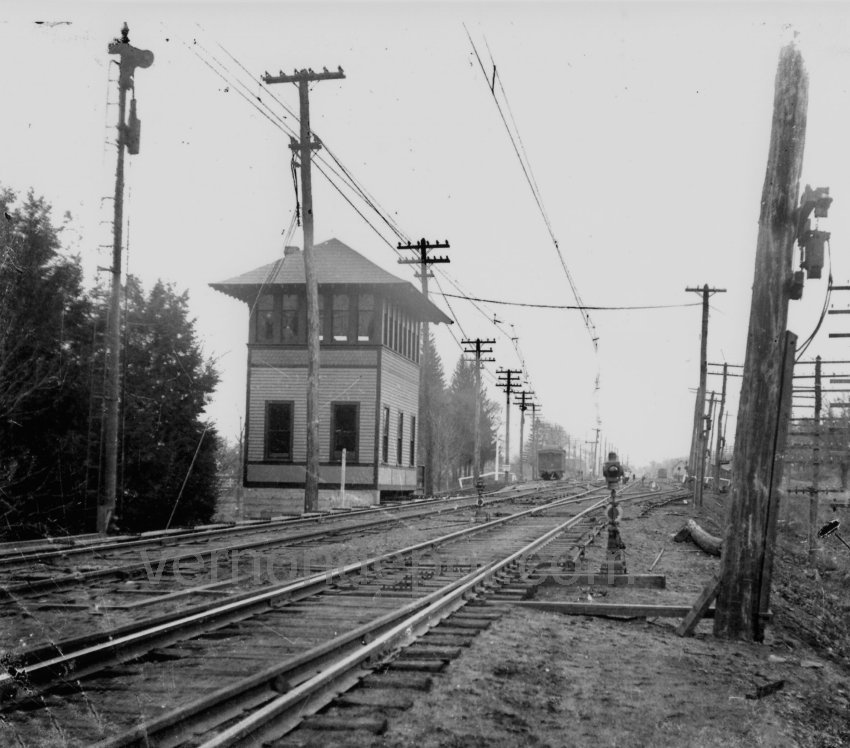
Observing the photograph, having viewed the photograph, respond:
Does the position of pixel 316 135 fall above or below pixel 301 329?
above

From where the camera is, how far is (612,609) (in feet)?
30.7

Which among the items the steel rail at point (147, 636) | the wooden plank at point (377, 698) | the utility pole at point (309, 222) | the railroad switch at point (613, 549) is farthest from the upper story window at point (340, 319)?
the wooden plank at point (377, 698)

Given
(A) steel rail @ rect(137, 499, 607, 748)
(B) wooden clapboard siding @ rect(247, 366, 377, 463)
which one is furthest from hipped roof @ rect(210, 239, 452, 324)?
(A) steel rail @ rect(137, 499, 607, 748)

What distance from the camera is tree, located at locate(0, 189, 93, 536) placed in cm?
1944

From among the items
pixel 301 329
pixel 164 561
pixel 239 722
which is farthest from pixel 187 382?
pixel 239 722

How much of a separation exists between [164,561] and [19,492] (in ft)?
33.6

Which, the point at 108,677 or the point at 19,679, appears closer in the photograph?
the point at 19,679

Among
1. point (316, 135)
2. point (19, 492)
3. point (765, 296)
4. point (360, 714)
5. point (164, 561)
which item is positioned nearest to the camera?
point (360, 714)

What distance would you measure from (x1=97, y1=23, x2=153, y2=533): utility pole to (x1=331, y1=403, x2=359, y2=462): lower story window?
540 inches

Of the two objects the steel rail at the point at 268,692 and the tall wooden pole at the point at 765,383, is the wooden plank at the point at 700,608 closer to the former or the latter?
the tall wooden pole at the point at 765,383

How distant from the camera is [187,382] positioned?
27.9 meters

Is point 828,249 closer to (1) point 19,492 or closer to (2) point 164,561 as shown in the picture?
(2) point 164,561

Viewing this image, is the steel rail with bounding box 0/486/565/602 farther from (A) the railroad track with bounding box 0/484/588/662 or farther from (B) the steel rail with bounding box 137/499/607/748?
(B) the steel rail with bounding box 137/499/607/748

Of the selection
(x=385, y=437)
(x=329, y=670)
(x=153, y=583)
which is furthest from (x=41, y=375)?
(x=329, y=670)
